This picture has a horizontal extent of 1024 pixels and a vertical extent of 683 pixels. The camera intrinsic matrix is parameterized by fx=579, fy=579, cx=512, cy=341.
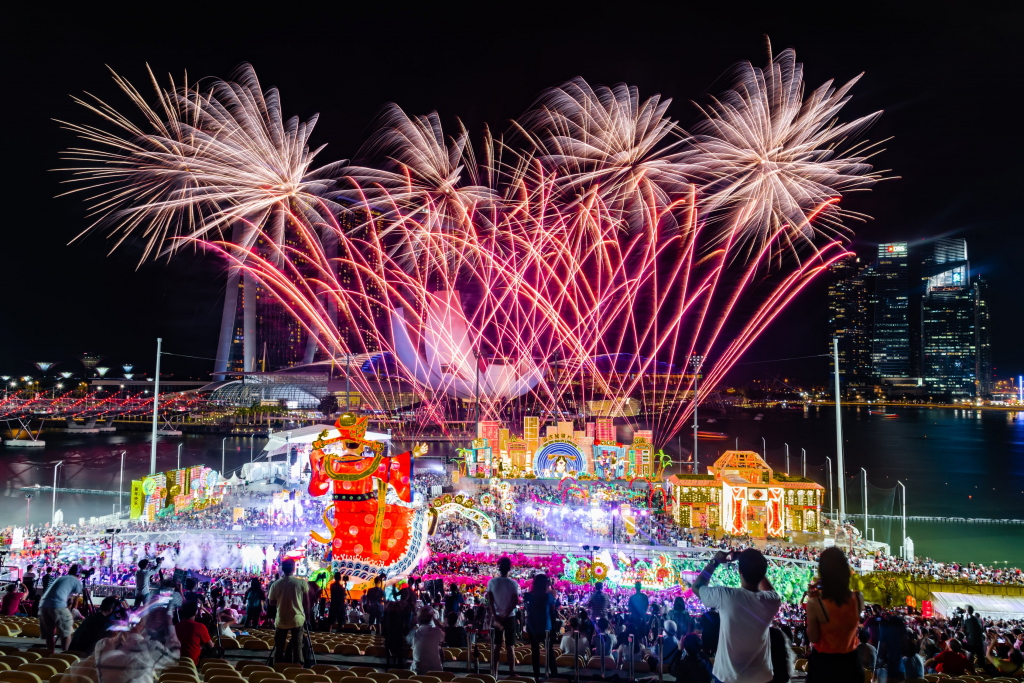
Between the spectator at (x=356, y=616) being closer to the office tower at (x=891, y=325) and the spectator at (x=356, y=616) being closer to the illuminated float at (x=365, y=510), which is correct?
the illuminated float at (x=365, y=510)

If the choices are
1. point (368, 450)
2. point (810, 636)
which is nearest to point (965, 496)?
point (368, 450)

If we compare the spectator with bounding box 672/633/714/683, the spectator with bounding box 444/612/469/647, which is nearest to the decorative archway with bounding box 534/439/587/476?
the spectator with bounding box 444/612/469/647

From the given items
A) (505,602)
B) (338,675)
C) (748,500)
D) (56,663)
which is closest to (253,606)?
(56,663)

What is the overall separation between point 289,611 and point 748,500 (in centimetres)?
1871

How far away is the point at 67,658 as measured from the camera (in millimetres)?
4777

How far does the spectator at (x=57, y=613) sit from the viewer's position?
6016mm

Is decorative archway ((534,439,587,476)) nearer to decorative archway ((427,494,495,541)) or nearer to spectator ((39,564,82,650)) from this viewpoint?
decorative archway ((427,494,495,541))

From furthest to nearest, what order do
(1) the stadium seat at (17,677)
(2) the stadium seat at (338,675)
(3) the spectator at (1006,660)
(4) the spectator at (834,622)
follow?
(3) the spectator at (1006,660), (2) the stadium seat at (338,675), (1) the stadium seat at (17,677), (4) the spectator at (834,622)

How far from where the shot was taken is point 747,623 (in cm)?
329

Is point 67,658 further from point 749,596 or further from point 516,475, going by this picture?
point 516,475

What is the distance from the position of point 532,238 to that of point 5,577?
20337mm

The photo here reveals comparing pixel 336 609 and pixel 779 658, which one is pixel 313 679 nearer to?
pixel 779 658

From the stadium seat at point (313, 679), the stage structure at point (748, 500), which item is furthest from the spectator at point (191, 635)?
the stage structure at point (748, 500)

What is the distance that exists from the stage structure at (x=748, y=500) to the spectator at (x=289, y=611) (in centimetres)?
1813
